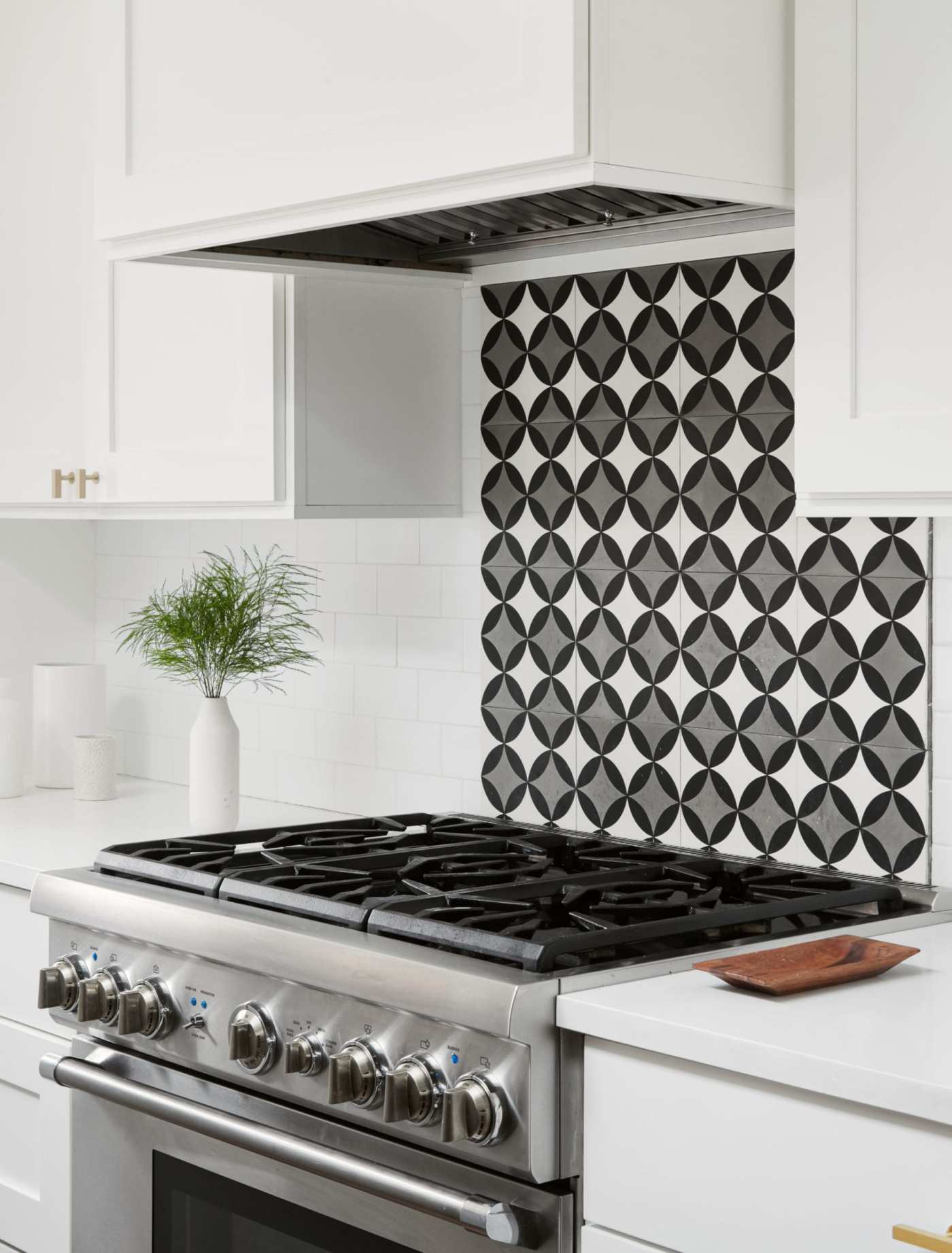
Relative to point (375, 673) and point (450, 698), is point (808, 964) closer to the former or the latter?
point (450, 698)

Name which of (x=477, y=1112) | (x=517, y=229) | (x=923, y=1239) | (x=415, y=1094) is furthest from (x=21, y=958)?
(x=923, y=1239)

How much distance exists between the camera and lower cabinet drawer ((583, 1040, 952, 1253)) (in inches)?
57.7

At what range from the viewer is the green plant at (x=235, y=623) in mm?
2916

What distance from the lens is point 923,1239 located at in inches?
53.0

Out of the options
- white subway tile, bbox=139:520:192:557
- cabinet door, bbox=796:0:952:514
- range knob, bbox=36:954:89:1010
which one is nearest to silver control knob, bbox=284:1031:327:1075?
range knob, bbox=36:954:89:1010

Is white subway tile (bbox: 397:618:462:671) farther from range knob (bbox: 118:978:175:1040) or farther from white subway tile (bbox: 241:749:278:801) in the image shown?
range knob (bbox: 118:978:175:1040)

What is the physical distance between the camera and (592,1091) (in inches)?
67.1

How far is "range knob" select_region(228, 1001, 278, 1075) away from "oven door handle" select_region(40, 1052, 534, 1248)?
9 centimetres

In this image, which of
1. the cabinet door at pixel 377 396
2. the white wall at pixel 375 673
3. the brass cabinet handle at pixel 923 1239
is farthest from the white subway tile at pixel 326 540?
the brass cabinet handle at pixel 923 1239

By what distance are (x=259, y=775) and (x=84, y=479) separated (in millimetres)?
725

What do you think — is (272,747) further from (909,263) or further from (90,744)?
(909,263)

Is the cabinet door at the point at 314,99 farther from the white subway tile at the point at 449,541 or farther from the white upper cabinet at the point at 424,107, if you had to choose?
the white subway tile at the point at 449,541

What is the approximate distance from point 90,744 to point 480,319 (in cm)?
118

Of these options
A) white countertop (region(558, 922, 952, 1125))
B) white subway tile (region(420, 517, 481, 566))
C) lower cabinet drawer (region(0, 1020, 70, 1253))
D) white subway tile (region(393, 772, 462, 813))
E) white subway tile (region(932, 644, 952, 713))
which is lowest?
lower cabinet drawer (region(0, 1020, 70, 1253))
